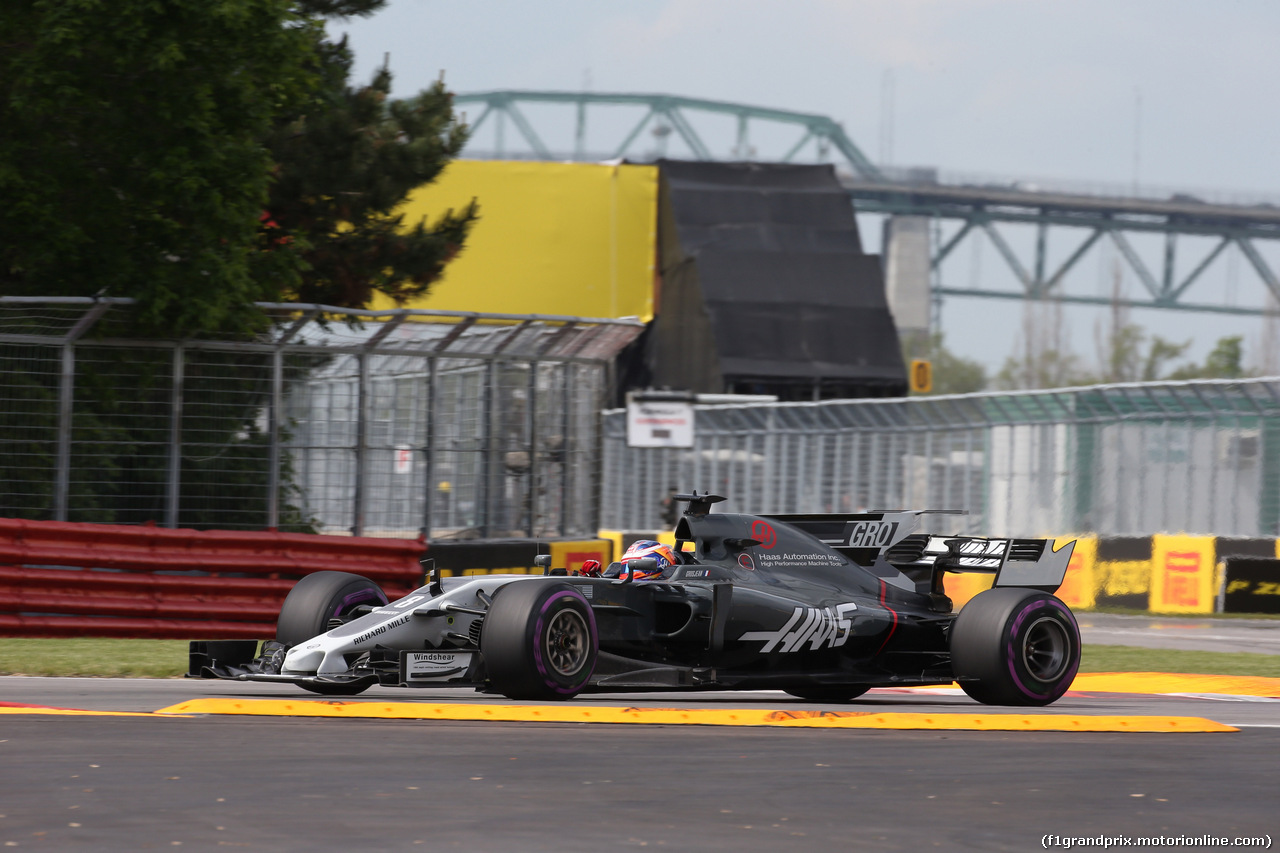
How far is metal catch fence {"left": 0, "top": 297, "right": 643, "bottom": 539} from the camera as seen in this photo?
15.5 metres

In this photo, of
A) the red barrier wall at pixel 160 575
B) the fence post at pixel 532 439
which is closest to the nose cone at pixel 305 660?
the red barrier wall at pixel 160 575

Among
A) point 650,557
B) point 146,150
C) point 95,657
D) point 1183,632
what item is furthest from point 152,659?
point 1183,632

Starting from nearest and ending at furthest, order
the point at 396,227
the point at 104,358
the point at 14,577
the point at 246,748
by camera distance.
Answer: the point at 246,748, the point at 14,577, the point at 104,358, the point at 396,227

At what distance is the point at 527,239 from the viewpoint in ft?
165

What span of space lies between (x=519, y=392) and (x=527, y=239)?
32493 mm

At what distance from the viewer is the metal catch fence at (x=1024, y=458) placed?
2320 centimetres

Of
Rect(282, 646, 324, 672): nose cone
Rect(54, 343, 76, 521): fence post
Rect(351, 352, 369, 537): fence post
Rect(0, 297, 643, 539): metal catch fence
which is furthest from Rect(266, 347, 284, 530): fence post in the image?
Rect(282, 646, 324, 672): nose cone

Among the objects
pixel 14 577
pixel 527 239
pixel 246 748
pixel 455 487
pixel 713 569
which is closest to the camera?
pixel 246 748

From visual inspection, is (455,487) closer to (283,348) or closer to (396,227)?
(283,348)

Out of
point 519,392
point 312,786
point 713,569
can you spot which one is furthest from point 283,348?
point 312,786

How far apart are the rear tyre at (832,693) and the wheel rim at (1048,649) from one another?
1.18 m

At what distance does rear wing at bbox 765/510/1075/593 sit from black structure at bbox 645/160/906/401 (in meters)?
38.7

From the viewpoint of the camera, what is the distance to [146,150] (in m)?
16.4

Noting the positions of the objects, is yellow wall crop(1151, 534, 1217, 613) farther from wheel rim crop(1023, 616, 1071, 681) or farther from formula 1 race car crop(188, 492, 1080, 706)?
wheel rim crop(1023, 616, 1071, 681)
